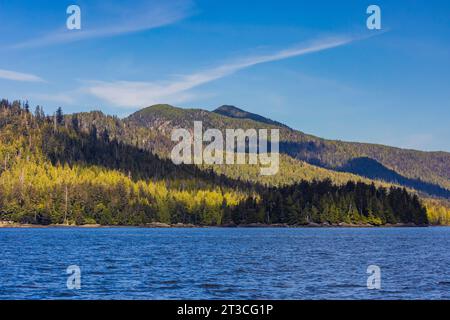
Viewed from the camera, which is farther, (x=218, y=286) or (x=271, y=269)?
(x=271, y=269)

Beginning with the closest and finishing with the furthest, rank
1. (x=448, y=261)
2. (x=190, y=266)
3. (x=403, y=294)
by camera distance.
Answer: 1. (x=403, y=294)
2. (x=190, y=266)
3. (x=448, y=261)

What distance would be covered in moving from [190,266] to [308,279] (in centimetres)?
2484

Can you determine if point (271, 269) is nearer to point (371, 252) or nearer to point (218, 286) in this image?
point (218, 286)

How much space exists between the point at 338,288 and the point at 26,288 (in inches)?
1330

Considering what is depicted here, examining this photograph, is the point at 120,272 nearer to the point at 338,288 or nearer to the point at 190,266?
the point at 190,266

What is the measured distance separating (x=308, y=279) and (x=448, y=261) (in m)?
42.5

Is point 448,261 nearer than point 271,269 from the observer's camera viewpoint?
No

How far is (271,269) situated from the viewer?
306 feet

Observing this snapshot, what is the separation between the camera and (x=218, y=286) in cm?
7400
